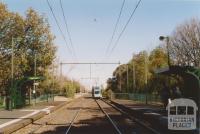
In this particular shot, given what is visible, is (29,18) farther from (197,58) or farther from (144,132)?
(144,132)

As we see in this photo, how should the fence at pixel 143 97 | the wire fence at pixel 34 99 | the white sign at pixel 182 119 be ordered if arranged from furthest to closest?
the fence at pixel 143 97 → the wire fence at pixel 34 99 → the white sign at pixel 182 119

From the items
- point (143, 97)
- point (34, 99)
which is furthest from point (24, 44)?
point (143, 97)

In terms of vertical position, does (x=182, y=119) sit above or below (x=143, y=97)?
below

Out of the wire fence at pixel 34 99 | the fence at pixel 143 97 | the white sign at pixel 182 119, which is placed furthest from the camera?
the fence at pixel 143 97

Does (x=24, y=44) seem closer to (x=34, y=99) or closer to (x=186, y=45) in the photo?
(x=34, y=99)

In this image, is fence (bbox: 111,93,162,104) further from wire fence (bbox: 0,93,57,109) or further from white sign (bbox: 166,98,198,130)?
white sign (bbox: 166,98,198,130)

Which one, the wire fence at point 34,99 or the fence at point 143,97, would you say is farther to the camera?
the fence at point 143,97

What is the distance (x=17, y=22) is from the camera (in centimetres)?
6356

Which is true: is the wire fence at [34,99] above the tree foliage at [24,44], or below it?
below

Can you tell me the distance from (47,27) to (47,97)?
574 inches

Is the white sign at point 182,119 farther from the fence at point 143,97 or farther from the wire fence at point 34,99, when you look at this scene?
the fence at point 143,97

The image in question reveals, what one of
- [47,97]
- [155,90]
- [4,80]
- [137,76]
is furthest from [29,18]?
[137,76]

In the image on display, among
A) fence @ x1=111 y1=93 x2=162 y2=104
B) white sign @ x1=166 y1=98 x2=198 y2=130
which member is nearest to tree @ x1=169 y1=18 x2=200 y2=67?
fence @ x1=111 y1=93 x2=162 y2=104

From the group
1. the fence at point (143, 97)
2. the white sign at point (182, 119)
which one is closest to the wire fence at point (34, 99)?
the fence at point (143, 97)
